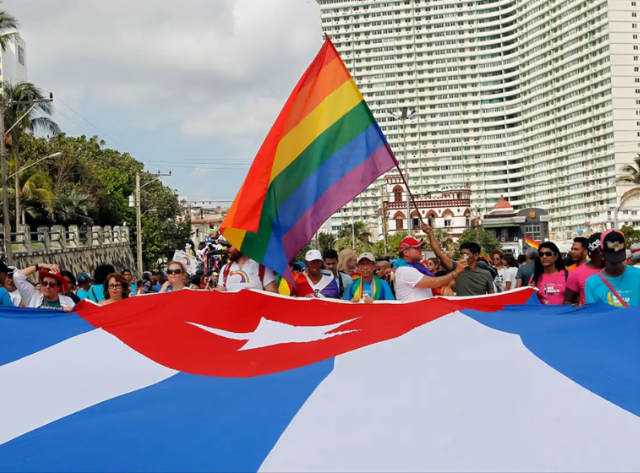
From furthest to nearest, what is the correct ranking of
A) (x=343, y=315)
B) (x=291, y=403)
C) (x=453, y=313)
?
(x=343, y=315) → (x=453, y=313) → (x=291, y=403)

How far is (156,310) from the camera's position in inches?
275

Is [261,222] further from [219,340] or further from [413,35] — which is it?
[413,35]

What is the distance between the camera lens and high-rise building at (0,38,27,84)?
115 meters

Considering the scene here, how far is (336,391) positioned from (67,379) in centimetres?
210

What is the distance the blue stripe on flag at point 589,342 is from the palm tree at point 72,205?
47.3 metres

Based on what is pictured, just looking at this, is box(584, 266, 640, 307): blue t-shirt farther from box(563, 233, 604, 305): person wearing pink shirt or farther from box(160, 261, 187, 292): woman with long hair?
box(160, 261, 187, 292): woman with long hair

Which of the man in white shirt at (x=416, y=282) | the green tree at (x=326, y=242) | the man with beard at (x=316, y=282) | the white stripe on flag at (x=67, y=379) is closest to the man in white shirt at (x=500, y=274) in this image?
the man with beard at (x=316, y=282)

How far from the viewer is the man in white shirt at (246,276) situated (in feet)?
→ 23.9

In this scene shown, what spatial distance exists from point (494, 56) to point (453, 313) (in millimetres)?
160548

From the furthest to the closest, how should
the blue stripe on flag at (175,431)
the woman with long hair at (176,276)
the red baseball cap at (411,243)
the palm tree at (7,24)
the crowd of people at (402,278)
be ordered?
the palm tree at (7,24)
the woman with long hair at (176,276)
the red baseball cap at (411,243)
the crowd of people at (402,278)
the blue stripe on flag at (175,431)

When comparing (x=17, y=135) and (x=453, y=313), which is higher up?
(x=17, y=135)

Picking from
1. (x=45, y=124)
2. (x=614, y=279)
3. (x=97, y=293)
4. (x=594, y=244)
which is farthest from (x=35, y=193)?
(x=614, y=279)

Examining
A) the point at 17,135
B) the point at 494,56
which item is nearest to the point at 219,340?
the point at 17,135

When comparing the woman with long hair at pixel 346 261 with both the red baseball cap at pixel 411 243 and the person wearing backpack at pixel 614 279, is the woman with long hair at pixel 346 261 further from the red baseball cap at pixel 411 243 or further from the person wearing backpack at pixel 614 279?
the person wearing backpack at pixel 614 279
